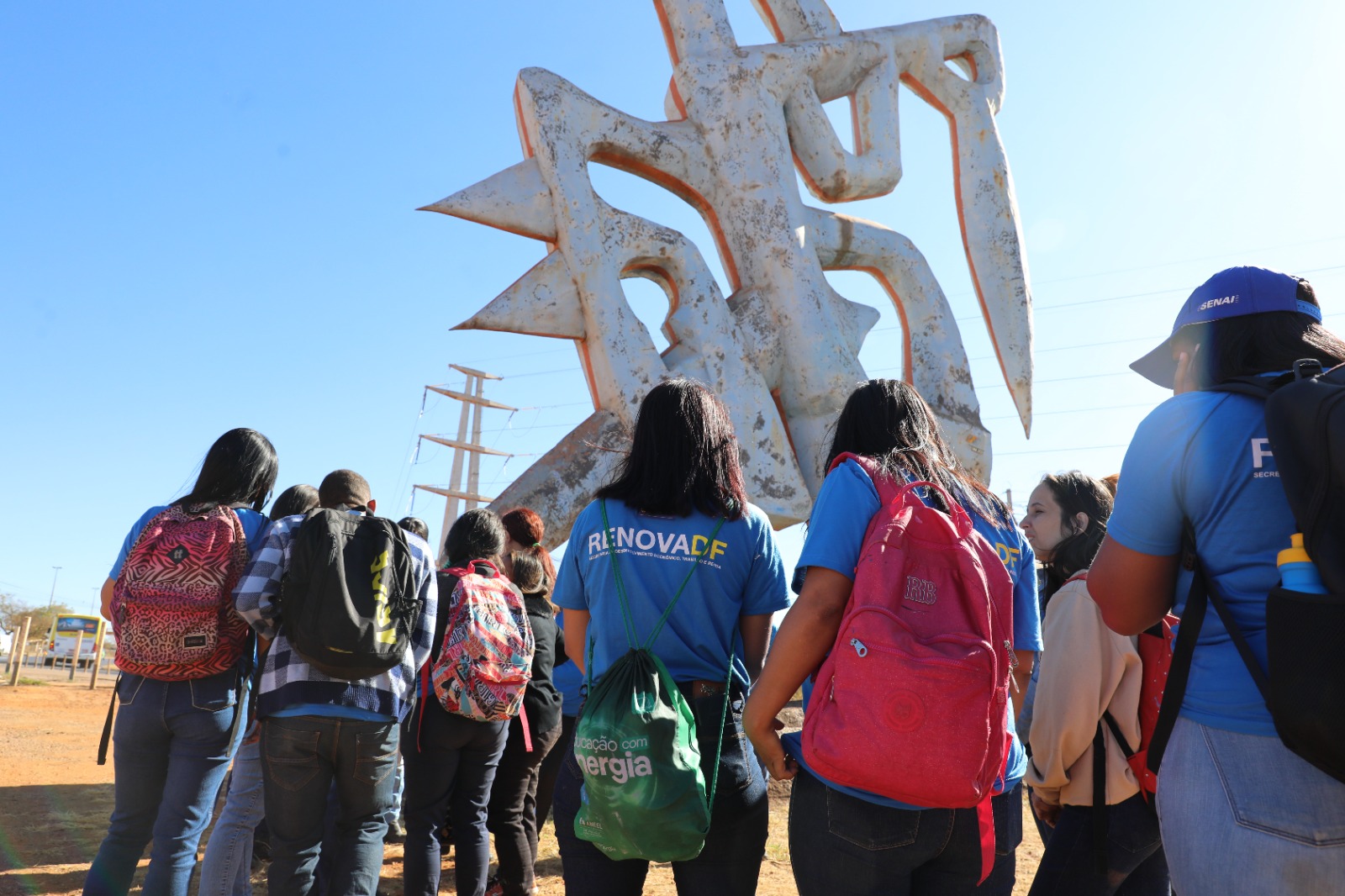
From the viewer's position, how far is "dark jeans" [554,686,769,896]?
213cm

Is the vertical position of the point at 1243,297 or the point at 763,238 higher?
the point at 763,238

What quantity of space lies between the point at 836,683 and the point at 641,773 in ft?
1.66

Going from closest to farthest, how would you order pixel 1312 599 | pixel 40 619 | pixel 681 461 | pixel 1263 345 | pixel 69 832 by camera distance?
pixel 1312 599 → pixel 1263 345 → pixel 681 461 → pixel 69 832 → pixel 40 619

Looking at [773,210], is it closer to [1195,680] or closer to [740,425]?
[740,425]

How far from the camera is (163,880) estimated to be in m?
2.77

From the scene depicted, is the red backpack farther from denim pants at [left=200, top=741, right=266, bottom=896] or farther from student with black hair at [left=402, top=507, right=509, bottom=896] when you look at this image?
denim pants at [left=200, top=741, right=266, bottom=896]


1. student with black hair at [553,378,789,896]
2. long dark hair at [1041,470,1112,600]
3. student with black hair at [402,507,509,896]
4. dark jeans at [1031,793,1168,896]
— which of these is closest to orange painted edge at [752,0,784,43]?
long dark hair at [1041,470,1112,600]

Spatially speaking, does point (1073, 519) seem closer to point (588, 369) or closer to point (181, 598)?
point (181, 598)

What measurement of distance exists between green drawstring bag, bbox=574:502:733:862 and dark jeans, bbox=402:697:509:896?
1.55 m

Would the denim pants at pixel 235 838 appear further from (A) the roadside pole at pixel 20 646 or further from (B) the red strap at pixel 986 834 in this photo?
(A) the roadside pole at pixel 20 646

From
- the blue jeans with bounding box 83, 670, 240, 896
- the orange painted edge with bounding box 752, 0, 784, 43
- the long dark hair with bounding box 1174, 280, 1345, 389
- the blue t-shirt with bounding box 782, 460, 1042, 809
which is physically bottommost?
the blue jeans with bounding box 83, 670, 240, 896

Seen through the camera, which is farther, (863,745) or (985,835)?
(985,835)

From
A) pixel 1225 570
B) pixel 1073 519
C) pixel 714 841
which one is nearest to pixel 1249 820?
pixel 1225 570

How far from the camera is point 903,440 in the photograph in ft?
7.05
